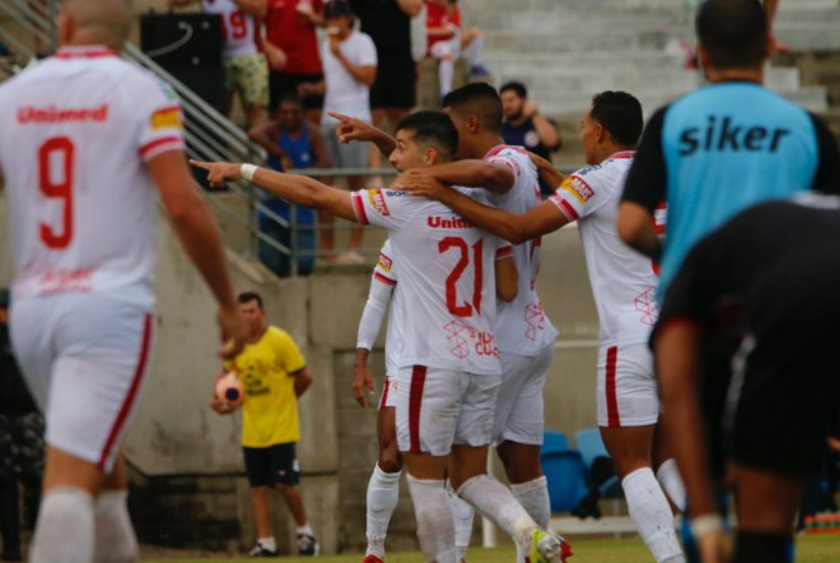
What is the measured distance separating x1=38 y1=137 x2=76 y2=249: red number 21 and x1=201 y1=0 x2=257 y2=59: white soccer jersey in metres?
12.3

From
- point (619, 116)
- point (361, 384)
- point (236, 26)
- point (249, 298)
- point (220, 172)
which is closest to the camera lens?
point (220, 172)

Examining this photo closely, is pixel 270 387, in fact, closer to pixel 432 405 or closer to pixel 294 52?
pixel 294 52

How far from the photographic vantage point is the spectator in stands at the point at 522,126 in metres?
18.8

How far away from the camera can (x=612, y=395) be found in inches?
412

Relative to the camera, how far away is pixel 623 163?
1041 cm

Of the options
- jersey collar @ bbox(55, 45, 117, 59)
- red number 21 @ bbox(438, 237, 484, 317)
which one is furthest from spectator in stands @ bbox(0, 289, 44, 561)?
jersey collar @ bbox(55, 45, 117, 59)

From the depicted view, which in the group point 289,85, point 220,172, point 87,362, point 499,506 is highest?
point 220,172

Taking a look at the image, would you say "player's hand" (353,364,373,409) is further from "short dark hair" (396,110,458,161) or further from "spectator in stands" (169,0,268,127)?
"spectator in stands" (169,0,268,127)

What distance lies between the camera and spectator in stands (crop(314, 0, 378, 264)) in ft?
63.0

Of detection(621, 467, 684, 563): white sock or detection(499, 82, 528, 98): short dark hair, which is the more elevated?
detection(499, 82, 528, 98): short dark hair

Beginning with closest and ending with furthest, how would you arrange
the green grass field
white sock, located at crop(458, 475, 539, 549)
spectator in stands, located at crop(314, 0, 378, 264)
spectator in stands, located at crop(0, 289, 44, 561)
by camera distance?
white sock, located at crop(458, 475, 539, 549), the green grass field, spectator in stands, located at crop(0, 289, 44, 561), spectator in stands, located at crop(314, 0, 378, 264)

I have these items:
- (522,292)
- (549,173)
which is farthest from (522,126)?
(522,292)

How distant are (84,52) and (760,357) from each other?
2.72 metres

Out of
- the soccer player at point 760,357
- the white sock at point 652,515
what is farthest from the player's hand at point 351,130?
the soccer player at point 760,357
